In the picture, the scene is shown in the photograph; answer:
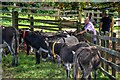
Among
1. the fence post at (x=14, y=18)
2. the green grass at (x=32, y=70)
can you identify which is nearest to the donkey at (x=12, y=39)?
the green grass at (x=32, y=70)

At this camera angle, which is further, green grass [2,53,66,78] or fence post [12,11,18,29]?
fence post [12,11,18,29]

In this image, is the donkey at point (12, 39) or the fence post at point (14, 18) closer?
the donkey at point (12, 39)

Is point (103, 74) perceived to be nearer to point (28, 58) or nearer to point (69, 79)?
point (69, 79)

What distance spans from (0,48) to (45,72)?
7.20 ft

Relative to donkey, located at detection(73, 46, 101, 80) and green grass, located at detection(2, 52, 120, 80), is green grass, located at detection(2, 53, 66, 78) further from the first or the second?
donkey, located at detection(73, 46, 101, 80)

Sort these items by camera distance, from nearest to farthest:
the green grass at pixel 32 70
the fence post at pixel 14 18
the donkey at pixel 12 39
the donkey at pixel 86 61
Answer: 1. the donkey at pixel 86 61
2. the green grass at pixel 32 70
3. the donkey at pixel 12 39
4. the fence post at pixel 14 18

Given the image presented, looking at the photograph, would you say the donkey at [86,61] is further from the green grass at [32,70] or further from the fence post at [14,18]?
the fence post at [14,18]

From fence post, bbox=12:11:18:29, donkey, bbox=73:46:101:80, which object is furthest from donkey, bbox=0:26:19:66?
donkey, bbox=73:46:101:80

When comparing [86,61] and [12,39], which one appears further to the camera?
[12,39]

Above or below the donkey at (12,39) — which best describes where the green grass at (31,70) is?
below

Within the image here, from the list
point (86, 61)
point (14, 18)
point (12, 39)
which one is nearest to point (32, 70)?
point (12, 39)

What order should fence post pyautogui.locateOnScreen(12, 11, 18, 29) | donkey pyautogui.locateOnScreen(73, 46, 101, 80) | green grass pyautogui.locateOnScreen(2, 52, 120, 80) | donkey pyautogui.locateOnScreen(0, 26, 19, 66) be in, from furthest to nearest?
fence post pyautogui.locateOnScreen(12, 11, 18, 29)
donkey pyautogui.locateOnScreen(0, 26, 19, 66)
green grass pyautogui.locateOnScreen(2, 52, 120, 80)
donkey pyautogui.locateOnScreen(73, 46, 101, 80)

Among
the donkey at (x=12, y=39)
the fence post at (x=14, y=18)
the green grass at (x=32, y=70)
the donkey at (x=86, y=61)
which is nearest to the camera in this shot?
the donkey at (x=86, y=61)

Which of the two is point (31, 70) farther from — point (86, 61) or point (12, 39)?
point (86, 61)
